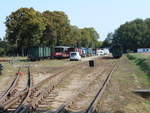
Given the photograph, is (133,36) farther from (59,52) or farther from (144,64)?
(144,64)

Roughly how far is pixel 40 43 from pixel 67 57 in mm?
11257

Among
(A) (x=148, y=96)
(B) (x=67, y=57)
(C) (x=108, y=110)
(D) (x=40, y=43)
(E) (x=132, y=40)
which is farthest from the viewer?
(E) (x=132, y=40)

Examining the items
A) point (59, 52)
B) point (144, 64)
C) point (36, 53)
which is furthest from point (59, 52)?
point (144, 64)

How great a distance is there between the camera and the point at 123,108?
45.6 feet

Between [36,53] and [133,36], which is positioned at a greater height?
[133,36]

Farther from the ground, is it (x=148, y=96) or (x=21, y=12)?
(x=21, y=12)

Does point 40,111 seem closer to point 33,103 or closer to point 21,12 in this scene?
point 33,103

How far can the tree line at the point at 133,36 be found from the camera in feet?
534

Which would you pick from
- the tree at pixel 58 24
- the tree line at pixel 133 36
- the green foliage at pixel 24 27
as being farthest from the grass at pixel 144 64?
the tree line at pixel 133 36

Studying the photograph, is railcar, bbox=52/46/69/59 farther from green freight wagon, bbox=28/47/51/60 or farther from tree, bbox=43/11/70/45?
tree, bbox=43/11/70/45

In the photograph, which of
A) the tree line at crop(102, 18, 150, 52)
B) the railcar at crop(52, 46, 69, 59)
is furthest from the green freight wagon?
the tree line at crop(102, 18, 150, 52)

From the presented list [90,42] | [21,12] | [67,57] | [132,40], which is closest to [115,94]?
[67,57]

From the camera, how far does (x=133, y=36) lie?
16600 centimetres

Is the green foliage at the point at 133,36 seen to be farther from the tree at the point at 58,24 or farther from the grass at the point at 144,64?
the grass at the point at 144,64
